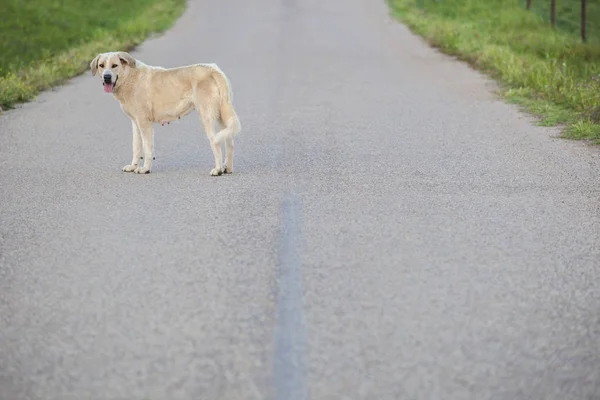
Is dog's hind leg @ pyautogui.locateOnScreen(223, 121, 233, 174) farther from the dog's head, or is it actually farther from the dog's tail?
the dog's head

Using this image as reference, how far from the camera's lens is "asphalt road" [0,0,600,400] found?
13.0ft

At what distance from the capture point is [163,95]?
8.32m

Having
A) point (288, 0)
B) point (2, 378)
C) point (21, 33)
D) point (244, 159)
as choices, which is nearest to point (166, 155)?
point (244, 159)

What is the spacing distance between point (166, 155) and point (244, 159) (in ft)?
2.74

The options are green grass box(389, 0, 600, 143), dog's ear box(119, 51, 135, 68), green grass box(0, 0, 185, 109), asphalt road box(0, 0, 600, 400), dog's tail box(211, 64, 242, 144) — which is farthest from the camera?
green grass box(0, 0, 185, 109)

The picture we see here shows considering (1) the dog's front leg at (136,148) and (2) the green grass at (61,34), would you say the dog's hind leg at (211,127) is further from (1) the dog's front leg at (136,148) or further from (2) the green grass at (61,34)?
(2) the green grass at (61,34)

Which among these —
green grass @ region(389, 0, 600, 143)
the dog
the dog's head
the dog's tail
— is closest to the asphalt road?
the dog

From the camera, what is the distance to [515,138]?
32.7 feet

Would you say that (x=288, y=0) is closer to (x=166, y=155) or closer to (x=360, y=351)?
(x=166, y=155)

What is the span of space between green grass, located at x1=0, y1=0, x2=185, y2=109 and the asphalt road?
3.57 m

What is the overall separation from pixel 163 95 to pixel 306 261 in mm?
3227

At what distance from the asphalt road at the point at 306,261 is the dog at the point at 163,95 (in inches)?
10.6

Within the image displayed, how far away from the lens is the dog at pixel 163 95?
8.15m

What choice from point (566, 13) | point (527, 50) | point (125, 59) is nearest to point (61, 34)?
point (527, 50)
